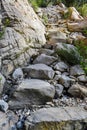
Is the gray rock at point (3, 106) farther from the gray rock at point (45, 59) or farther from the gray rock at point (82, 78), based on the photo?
the gray rock at point (82, 78)

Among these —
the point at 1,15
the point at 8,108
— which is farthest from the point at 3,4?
the point at 8,108

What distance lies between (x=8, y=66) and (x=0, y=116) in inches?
53.0

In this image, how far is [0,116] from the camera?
4.46m

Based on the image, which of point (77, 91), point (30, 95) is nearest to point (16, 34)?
point (30, 95)

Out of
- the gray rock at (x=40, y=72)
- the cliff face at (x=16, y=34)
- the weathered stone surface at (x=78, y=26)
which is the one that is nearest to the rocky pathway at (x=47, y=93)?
the gray rock at (x=40, y=72)

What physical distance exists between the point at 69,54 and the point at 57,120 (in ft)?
6.35

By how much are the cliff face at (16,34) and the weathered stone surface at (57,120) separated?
4.77 ft

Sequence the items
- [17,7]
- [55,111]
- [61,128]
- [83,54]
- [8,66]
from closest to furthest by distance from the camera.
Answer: [61,128] → [55,111] → [8,66] → [83,54] → [17,7]

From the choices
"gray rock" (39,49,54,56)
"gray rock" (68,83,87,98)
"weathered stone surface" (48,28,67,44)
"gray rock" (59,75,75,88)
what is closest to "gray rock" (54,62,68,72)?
"gray rock" (59,75,75,88)

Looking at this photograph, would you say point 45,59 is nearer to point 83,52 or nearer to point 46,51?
point 46,51

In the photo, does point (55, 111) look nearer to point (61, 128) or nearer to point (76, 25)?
point (61, 128)

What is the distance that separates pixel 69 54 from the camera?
578cm

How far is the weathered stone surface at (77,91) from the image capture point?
16.6 ft

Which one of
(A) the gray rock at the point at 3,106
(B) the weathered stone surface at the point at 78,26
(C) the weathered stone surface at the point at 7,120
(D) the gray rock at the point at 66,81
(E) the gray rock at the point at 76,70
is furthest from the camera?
(B) the weathered stone surface at the point at 78,26
